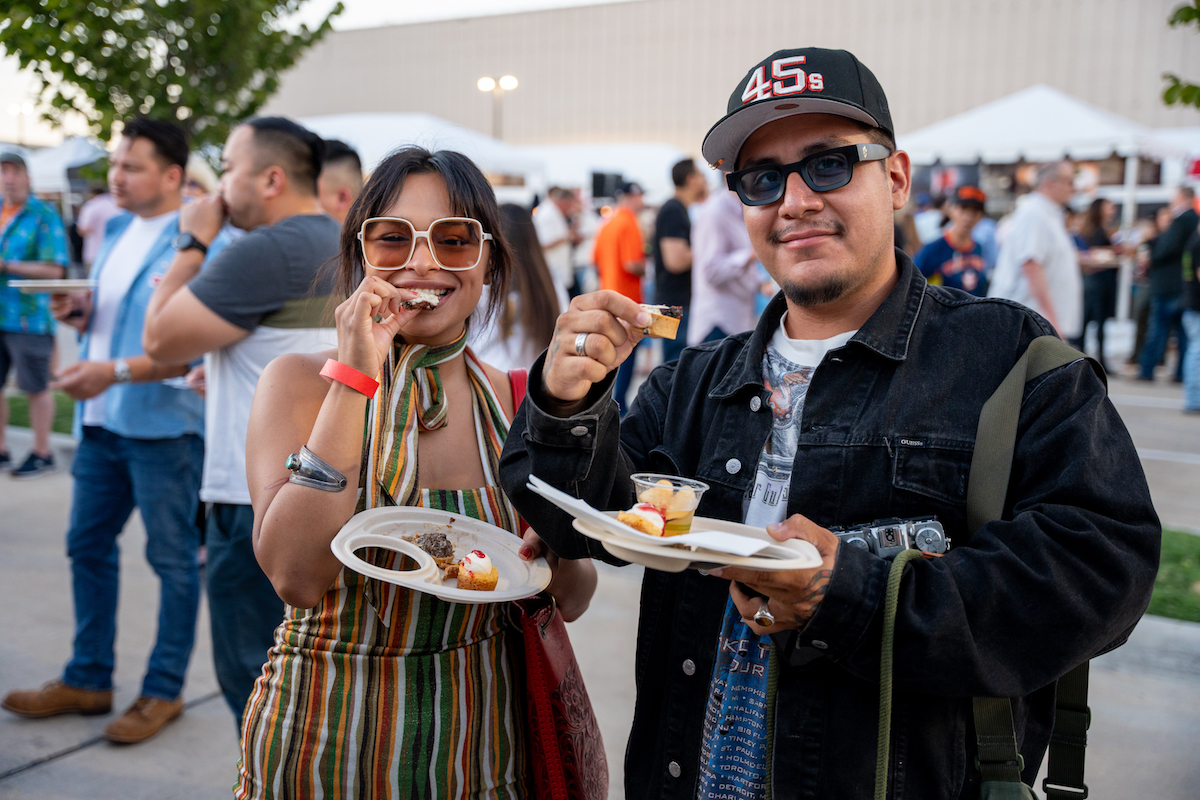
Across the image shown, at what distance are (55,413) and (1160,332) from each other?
1342cm

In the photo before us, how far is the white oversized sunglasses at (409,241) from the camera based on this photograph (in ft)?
6.60

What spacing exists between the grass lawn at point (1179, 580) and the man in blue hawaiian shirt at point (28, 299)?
7014 mm

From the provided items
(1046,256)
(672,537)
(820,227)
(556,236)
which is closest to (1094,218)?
(1046,256)

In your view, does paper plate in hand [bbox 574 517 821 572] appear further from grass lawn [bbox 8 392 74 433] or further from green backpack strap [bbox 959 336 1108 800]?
grass lawn [bbox 8 392 74 433]

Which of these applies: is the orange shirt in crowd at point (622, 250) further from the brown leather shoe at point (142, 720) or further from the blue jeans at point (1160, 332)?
the blue jeans at point (1160, 332)

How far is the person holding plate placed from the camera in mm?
1835

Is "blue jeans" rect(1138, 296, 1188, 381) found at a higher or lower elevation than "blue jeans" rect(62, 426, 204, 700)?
higher

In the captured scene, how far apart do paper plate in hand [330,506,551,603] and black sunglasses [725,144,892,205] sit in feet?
2.91

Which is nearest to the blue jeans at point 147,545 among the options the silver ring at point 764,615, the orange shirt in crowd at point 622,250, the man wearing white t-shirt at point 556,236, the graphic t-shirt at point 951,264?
the silver ring at point 764,615

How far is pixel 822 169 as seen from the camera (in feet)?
5.51

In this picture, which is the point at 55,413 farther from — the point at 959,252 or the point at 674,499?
the point at 674,499

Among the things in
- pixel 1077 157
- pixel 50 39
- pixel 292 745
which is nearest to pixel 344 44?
pixel 1077 157

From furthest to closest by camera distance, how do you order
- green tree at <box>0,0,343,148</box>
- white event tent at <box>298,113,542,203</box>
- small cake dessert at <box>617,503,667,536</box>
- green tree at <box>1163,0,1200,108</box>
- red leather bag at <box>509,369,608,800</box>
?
white event tent at <box>298,113,542,203</box> → green tree at <box>0,0,343,148</box> → green tree at <box>1163,0,1200,108</box> → red leather bag at <box>509,369,608,800</box> → small cake dessert at <box>617,503,667,536</box>

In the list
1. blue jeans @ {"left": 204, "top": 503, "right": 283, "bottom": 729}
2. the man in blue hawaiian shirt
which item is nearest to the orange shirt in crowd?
the man in blue hawaiian shirt
